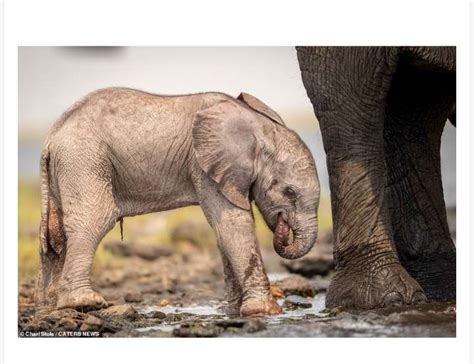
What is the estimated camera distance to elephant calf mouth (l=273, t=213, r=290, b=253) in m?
7.14

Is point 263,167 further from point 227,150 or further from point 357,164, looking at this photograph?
point 357,164

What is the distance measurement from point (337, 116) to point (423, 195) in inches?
36.1

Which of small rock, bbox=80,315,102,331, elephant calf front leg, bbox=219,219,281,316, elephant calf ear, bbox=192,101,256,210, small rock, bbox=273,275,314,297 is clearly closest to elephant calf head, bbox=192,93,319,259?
elephant calf ear, bbox=192,101,256,210

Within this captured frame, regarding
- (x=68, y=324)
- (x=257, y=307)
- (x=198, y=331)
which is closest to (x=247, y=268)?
(x=257, y=307)

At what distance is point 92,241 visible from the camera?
7.06 metres

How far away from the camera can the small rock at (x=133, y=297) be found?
339 inches

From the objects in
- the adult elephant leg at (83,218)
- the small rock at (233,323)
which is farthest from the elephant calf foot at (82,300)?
the small rock at (233,323)

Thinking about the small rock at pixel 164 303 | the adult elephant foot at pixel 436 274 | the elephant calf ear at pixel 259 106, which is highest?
the elephant calf ear at pixel 259 106

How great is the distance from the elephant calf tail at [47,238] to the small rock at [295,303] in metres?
1.25

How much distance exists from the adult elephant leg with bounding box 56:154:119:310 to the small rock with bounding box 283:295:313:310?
118 centimetres

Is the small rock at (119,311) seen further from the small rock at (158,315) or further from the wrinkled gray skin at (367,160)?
the wrinkled gray skin at (367,160)

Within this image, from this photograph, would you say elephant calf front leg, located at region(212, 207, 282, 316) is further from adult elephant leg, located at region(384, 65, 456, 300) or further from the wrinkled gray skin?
adult elephant leg, located at region(384, 65, 456, 300)

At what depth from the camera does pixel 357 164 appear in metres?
7.52
